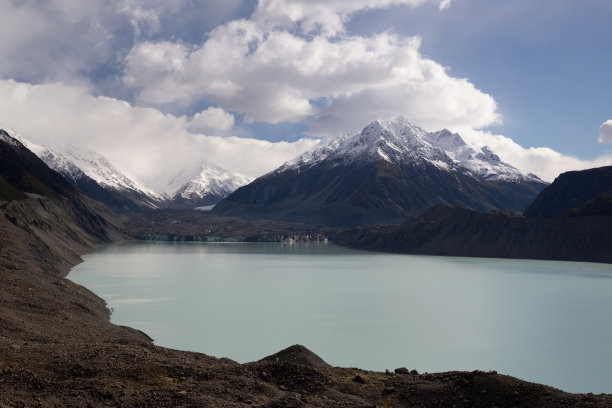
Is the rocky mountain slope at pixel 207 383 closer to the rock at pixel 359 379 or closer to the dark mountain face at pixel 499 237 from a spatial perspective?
the rock at pixel 359 379

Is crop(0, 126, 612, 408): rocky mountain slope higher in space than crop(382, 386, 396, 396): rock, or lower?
higher

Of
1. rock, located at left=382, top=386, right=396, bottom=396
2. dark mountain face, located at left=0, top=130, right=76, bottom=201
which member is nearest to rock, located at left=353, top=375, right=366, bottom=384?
rock, located at left=382, top=386, right=396, bottom=396

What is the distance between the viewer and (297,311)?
38625mm

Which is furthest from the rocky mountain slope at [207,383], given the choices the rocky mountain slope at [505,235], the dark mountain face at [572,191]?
the dark mountain face at [572,191]

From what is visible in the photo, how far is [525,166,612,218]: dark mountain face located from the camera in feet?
540

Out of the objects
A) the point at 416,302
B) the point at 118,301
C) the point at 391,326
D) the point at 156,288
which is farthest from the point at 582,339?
the point at 156,288

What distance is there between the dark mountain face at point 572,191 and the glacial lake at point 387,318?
378 feet

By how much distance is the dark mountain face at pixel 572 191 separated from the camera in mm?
164688

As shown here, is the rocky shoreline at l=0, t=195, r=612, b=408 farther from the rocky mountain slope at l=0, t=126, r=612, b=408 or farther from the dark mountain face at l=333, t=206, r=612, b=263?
the dark mountain face at l=333, t=206, r=612, b=263

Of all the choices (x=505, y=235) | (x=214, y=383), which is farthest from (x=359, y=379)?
(x=505, y=235)

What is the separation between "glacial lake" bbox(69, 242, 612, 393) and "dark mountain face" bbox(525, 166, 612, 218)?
11511cm

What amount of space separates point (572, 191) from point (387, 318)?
161734 mm

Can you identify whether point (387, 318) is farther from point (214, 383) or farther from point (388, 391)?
point (214, 383)

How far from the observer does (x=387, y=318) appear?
3600cm
